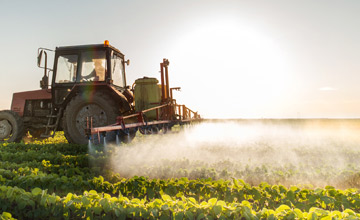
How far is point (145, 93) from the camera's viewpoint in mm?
8758

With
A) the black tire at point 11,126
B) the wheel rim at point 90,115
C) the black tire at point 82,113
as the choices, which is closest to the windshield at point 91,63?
the black tire at point 82,113

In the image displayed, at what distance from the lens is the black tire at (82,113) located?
618cm

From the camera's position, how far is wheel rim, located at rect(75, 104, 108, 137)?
6199mm

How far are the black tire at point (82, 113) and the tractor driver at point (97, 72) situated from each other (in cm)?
88

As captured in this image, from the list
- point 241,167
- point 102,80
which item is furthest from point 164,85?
point 241,167

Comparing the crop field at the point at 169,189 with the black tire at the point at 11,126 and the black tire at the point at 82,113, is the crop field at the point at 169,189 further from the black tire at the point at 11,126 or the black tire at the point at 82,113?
the black tire at the point at 11,126

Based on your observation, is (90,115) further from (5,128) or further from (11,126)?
(5,128)

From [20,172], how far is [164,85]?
531 centimetres

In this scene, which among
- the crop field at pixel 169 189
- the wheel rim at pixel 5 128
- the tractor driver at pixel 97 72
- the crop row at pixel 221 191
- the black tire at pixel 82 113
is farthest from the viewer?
the wheel rim at pixel 5 128

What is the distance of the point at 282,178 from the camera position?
4.46m

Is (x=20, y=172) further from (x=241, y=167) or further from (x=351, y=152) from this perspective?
(x=351, y=152)

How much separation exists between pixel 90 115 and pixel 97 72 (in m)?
1.40

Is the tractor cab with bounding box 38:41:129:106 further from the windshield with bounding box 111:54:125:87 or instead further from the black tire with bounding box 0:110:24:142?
the black tire with bounding box 0:110:24:142

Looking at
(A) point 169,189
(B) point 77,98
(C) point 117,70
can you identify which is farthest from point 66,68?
(A) point 169,189
